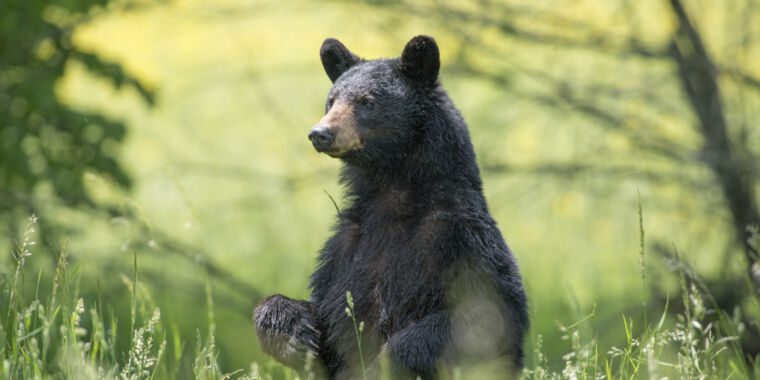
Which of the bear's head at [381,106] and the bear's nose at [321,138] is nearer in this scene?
the bear's nose at [321,138]

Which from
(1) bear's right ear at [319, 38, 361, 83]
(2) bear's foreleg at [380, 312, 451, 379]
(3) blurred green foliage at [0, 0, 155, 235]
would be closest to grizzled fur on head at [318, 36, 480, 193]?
(1) bear's right ear at [319, 38, 361, 83]

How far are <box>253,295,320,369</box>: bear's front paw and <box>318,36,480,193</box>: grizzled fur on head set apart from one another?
538mm

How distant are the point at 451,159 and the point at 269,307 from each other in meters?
0.80

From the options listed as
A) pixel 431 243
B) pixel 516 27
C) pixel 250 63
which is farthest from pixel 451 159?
pixel 250 63

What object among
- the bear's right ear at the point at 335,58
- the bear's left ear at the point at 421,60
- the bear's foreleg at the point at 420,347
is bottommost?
the bear's foreleg at the point at 420,347

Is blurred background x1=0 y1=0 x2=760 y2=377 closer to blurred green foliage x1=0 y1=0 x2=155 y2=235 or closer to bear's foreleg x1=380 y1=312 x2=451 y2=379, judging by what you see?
blurred green foliage x1=0 y1=0 x2=155 y2=235

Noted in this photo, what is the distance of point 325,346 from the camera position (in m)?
3.89

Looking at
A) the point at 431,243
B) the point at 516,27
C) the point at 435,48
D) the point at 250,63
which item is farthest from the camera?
the point at 250,63

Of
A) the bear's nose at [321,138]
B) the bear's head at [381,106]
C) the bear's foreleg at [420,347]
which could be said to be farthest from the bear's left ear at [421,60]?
the bear's foreleg at [420,347]

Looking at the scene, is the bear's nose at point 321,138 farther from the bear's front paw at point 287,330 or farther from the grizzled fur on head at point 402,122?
the bear's front paw at point 287,330

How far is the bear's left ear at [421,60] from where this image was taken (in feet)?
12.9

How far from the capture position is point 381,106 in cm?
391

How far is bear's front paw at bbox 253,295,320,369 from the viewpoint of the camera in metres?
3.74

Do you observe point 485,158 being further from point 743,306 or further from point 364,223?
point 364,223
